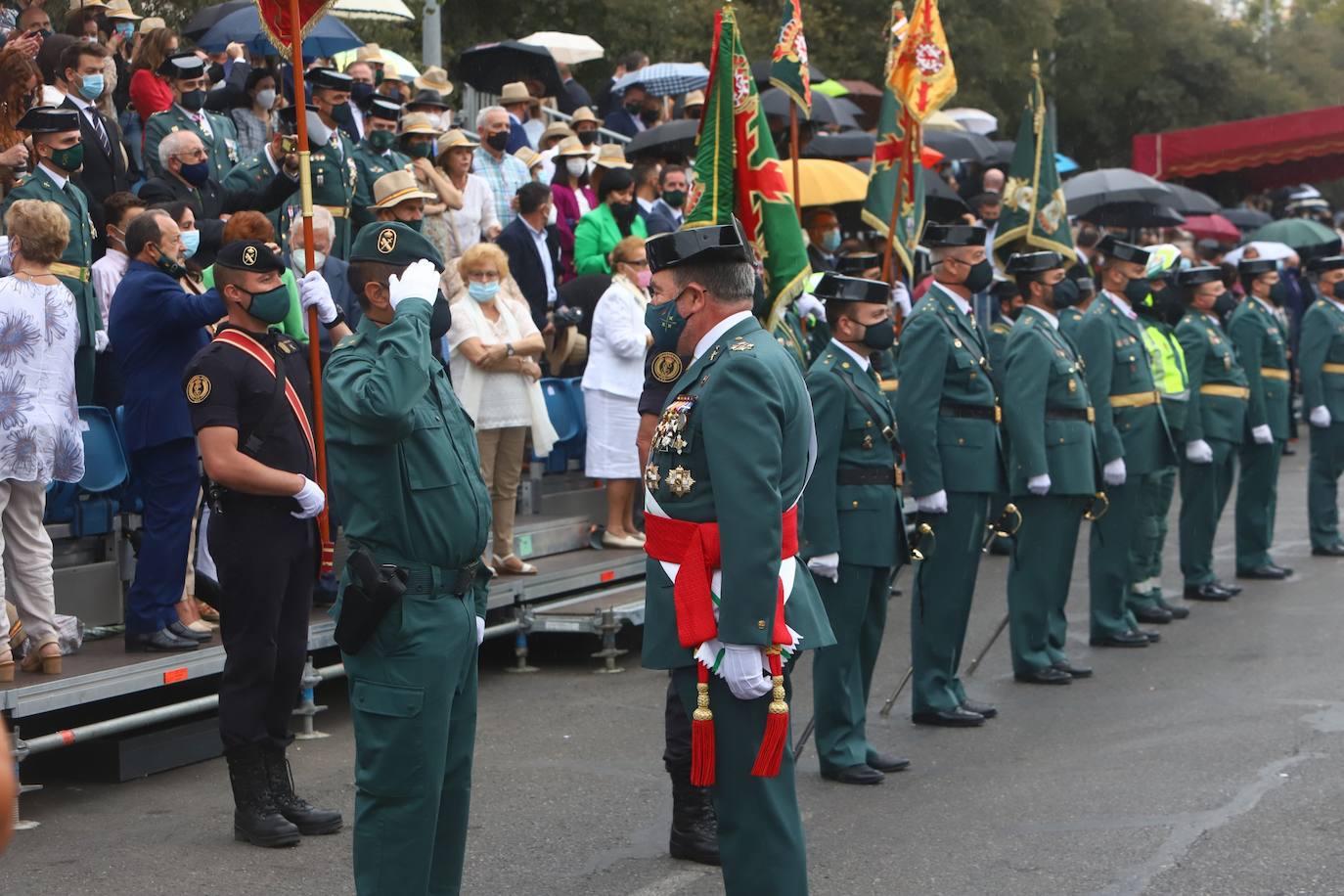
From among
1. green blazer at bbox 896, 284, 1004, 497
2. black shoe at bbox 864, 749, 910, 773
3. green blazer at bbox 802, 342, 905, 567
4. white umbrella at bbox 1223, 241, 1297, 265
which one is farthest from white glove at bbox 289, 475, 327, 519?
white umbrella at bbox 1223, 241, 1297, 265

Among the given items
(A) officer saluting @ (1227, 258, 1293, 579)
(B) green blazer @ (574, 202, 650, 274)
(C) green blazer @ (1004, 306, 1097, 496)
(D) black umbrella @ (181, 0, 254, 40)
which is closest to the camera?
(C) green blazer @ (1004, 306, 1097, 496)

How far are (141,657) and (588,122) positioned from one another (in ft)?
27.8

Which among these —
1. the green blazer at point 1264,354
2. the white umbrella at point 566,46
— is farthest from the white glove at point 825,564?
the white umbrella at point 566,46

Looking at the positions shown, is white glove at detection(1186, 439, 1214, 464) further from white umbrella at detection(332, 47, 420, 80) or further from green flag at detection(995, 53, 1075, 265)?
white umbrella at detection(332, 47, 420, 80)

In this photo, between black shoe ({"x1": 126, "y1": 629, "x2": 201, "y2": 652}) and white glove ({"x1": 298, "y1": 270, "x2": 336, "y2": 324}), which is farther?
black shoe ({"x1": 126, "y1": 629, "x2": 201, "y2": 652})

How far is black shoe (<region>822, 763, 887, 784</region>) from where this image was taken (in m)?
7.36

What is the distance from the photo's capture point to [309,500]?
6359 mm

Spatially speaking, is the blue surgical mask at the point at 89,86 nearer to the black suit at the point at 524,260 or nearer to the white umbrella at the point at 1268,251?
the black suit at the point at 524,260

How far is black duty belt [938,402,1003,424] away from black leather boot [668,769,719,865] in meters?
2.79

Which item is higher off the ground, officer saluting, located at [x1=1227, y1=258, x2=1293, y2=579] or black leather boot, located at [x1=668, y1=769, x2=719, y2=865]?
officer saluting, located at [x1=1227, y1=258, x2=1293, y2=579]

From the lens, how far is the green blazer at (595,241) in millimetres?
11883

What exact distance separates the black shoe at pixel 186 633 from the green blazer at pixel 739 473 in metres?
3.21

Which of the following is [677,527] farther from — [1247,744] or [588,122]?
[588,122]

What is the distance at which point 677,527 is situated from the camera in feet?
16.3
